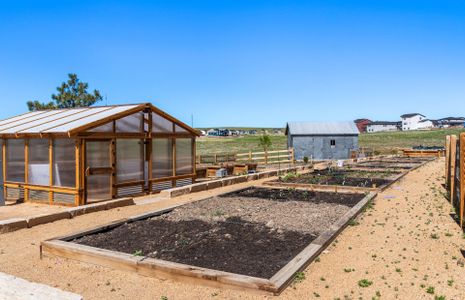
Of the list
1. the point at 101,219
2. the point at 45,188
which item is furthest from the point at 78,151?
the point at 101,219

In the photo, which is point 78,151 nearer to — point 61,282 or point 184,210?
point 184,210

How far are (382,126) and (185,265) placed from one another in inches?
6460

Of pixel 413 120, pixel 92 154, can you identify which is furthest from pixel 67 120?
pixel 413 120

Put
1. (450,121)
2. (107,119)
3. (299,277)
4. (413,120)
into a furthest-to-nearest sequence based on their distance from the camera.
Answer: (450,121) < (413,120) < (107,119) < (299,277)

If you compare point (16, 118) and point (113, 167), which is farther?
point (16, 118)

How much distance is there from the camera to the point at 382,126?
6186 inches

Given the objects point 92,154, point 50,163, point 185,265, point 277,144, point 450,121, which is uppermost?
point 450,121

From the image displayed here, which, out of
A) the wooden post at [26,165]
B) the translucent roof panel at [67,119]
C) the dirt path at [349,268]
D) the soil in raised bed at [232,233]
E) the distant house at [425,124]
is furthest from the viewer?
the distant house at [425,124]

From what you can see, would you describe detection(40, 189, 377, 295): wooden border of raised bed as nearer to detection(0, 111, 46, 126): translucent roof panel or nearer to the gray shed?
detection(0, 111, 46, 126): translucent roof panel

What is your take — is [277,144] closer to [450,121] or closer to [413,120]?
[413,120]

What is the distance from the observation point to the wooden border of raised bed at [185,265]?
546cm

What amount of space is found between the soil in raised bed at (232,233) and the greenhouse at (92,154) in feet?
11.4

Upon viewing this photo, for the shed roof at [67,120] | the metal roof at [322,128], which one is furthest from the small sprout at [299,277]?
the metal roof at [322,128]

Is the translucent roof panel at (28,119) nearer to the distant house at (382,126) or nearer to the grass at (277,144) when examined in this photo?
the grass at (277,144)
